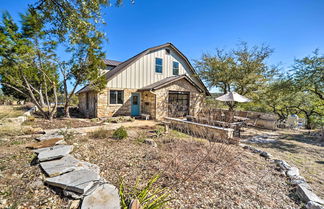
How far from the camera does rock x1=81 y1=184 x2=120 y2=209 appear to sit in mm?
1888

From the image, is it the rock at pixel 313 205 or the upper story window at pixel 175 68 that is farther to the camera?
the upper story window at pixel 175 68

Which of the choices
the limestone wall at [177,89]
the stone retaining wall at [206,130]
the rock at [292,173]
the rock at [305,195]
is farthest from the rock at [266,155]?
the limestone wall at [177,89]

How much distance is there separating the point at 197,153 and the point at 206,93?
1173 centimetres

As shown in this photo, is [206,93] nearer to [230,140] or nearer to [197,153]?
[230,140]

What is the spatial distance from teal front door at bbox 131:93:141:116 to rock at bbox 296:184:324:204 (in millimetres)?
11424

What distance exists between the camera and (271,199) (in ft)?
8.54

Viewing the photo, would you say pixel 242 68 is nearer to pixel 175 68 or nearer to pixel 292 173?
pixel 175 68

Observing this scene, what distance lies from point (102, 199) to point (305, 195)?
3.63 meters

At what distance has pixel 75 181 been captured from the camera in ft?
7.55

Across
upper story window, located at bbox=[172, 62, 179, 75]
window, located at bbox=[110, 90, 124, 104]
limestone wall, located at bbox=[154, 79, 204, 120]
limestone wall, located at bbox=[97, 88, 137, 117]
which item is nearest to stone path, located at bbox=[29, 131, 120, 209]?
limestone wall, located at bbox=[97, 88, 137, 117]

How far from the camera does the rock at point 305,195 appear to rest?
8.20ft

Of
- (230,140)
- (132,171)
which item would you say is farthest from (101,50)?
(230,140)

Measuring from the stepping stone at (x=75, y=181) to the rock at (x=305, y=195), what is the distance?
385 cm

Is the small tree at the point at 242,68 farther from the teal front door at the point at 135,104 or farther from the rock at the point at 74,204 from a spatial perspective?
the rock at the point at 74,204
